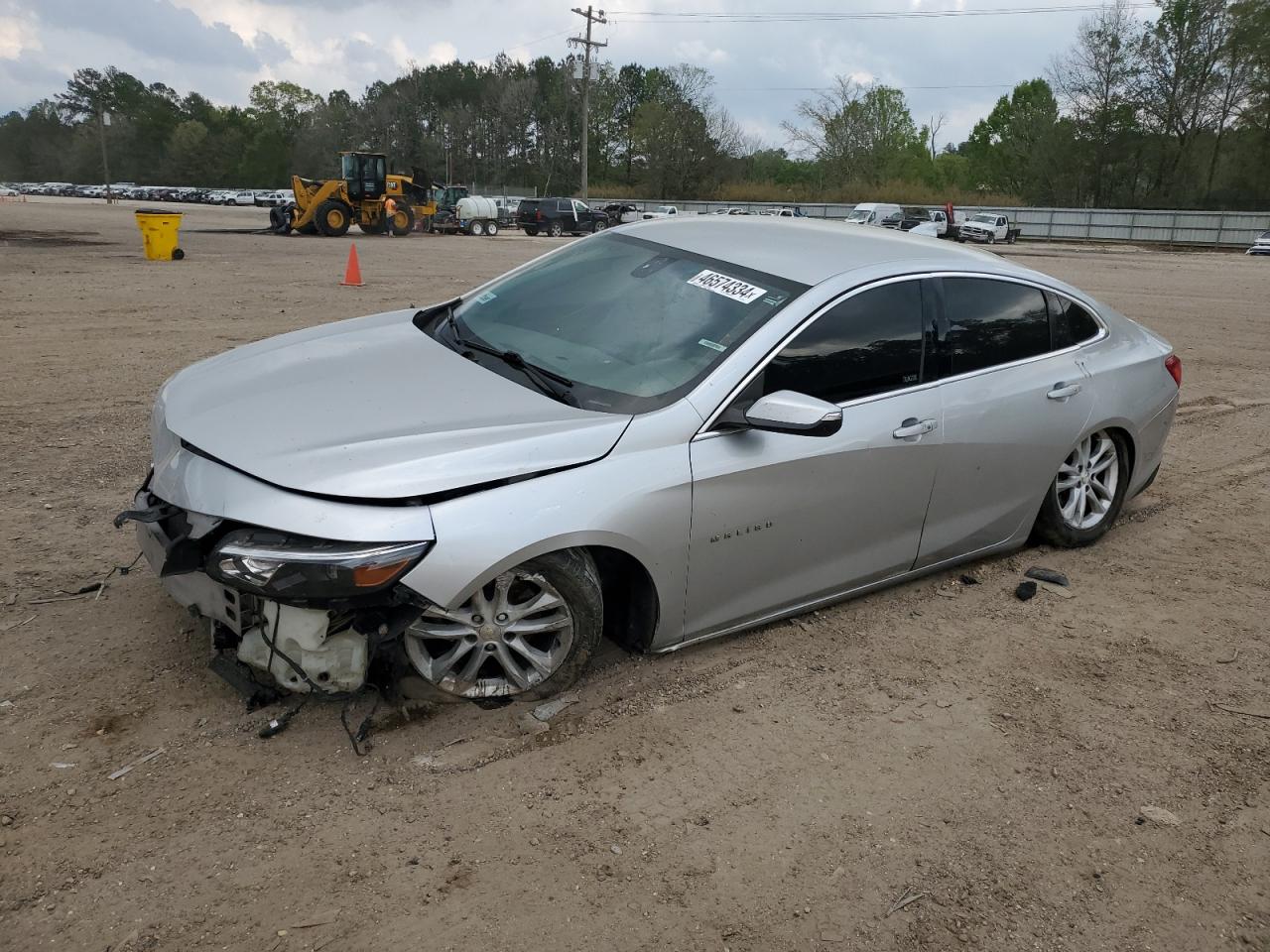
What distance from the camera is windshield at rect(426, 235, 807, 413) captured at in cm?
353

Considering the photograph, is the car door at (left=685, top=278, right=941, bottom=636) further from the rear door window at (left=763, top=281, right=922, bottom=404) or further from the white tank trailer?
the white tank trailer


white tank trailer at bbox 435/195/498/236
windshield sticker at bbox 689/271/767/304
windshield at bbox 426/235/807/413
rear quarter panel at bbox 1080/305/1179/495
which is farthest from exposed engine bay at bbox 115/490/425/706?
white tank trailer at bbox 435/195/498/236

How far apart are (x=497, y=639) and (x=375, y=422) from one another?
817mm

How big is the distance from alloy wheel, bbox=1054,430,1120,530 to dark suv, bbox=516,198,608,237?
39028mm

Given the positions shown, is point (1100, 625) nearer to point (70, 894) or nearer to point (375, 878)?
point (375, 878)

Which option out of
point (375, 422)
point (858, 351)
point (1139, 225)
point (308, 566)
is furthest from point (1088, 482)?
point (1139, 225)

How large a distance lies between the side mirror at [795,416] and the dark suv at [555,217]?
132ft

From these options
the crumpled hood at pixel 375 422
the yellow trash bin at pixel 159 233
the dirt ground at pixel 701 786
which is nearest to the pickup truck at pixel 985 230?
the yellow trash bin at pixel 159 233

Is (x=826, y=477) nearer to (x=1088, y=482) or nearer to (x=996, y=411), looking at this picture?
(x=996, y=411)

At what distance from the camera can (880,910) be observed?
99.7 inches

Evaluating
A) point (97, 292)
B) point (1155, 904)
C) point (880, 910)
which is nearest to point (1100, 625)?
point (1155, 904)

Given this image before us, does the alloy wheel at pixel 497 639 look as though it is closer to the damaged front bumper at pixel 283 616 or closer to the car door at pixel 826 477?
the damaged front bumper at pixel 283 616

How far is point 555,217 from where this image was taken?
42688mm

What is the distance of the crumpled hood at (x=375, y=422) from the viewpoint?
2928mm
